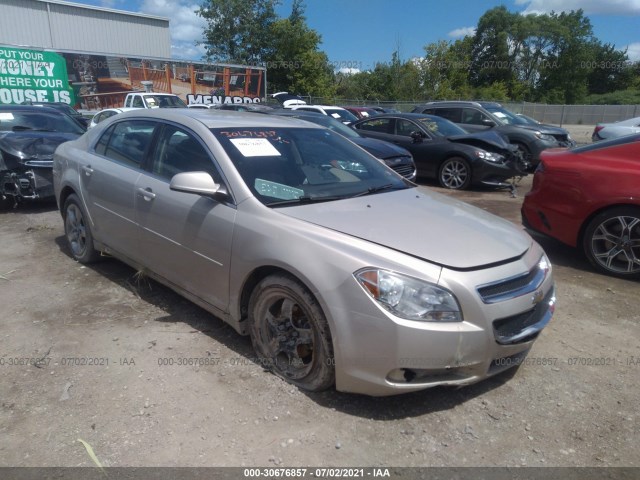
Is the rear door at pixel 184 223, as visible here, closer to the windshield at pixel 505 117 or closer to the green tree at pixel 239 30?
the windshield at pixel 505 117

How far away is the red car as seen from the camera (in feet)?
15.8

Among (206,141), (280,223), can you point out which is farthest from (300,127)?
(280,223)

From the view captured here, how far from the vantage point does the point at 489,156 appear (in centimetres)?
974

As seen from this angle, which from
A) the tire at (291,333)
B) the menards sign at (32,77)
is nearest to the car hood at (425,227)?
A: the tire at (291,333)

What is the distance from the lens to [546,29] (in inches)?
2596

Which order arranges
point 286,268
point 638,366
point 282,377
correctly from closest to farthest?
point 286,268
point 282,377
point 638,366

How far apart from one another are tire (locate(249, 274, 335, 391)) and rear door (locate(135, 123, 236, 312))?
1.04 feet

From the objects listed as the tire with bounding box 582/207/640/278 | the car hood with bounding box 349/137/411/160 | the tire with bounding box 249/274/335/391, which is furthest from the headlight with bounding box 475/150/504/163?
the tire with bounding box 249/274/335/391

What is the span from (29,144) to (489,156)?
7973mm

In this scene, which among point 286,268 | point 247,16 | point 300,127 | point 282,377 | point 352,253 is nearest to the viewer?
point 352,253

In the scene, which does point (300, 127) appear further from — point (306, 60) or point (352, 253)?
point (306, 60)

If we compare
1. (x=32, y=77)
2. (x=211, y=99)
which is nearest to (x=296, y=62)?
(x=211, y=99)

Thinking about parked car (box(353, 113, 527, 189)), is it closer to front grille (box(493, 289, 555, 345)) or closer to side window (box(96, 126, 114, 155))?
side window (box(96, 126, 114, 155))

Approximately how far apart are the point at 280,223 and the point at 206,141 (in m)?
0.99
